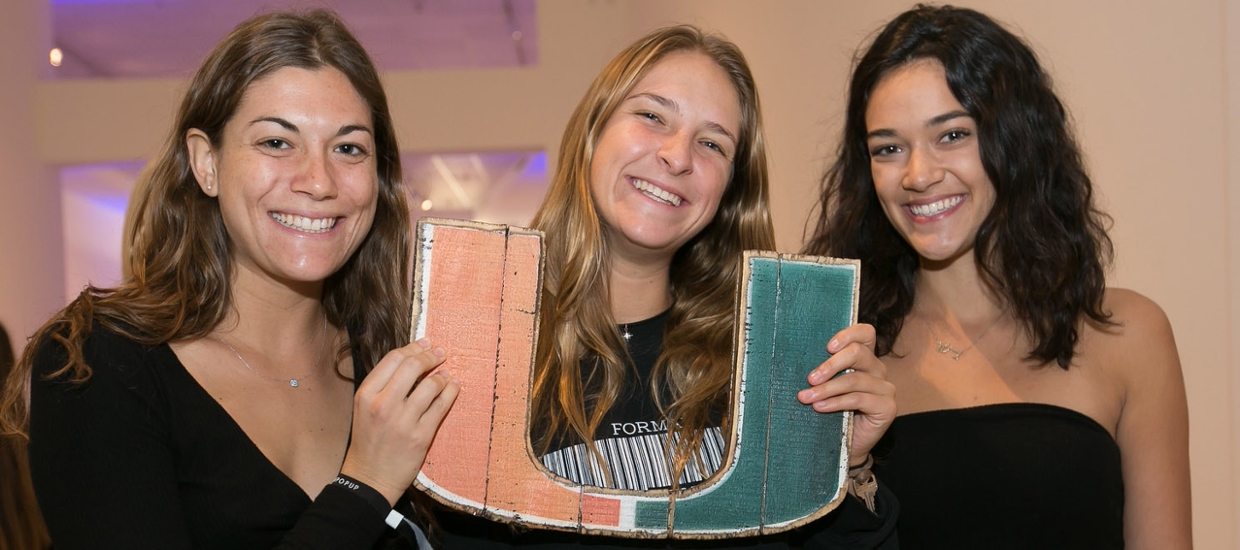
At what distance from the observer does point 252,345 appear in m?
2.07

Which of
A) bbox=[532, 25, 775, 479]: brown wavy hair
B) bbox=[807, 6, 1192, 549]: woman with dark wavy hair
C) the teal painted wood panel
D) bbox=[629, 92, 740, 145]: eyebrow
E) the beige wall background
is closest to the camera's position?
the teal painted wood panel

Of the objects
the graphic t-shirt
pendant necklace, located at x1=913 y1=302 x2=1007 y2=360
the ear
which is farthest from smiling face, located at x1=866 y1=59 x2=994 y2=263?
the ear

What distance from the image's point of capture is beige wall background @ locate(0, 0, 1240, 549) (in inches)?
112

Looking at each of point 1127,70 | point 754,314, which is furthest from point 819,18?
point 754,314

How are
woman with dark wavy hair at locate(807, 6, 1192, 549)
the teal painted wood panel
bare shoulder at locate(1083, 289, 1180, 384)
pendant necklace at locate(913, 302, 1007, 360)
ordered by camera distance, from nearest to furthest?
the teal painted wood panel → woman with dark wavy hair at locate(807, 6, 1192, 549) → bare shoulder at locate(1083, 289, 1180, 384) → pendant necklace at locate(913, 302, 1007, 360)

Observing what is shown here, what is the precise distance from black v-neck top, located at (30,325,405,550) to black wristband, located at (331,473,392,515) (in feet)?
0.04

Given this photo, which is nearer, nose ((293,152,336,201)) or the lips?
nose ((293,152,336,201))

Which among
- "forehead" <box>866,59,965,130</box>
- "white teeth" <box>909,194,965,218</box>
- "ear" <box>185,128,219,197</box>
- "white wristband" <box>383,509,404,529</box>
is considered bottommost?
"white wristband" <box>383,509,404,529</box>

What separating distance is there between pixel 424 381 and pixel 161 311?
576mm

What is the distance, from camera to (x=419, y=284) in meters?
1.72

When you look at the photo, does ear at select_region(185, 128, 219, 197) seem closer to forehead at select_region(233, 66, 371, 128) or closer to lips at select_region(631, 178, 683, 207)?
forehead at select_region(233, 66, 371, 128)

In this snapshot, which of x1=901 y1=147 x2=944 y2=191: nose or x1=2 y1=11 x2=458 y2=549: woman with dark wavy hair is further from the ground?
x1=901 y1=147 x2=944 y2=191: nose

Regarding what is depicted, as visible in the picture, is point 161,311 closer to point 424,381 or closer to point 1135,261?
point 424,381

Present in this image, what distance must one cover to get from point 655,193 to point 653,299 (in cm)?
27
